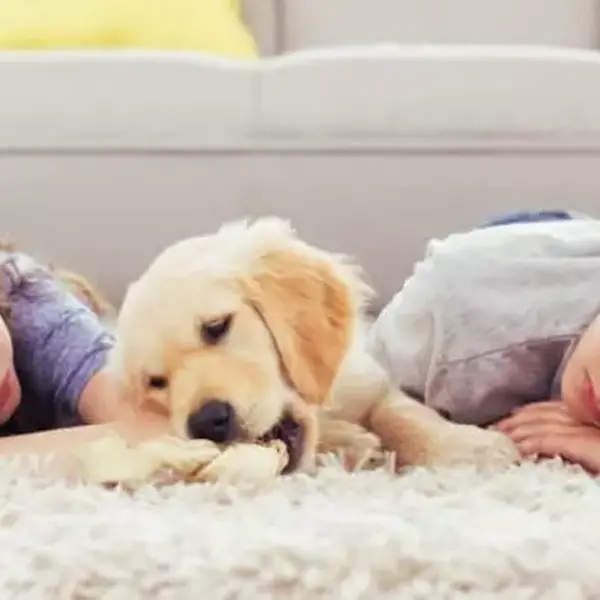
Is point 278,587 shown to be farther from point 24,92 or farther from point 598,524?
point 24,92

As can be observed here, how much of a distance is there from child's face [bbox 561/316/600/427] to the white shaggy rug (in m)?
0.16

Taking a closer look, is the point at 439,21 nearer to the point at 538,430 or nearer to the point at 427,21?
the point at 427,21

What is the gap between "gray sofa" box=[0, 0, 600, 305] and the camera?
1183 mm

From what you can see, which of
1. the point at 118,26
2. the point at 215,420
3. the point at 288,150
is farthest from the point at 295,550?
the point at 118,26

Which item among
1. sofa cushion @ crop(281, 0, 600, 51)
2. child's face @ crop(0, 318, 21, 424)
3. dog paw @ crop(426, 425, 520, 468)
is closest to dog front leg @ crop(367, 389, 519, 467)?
dog paw @ crop(426, 425, 520, 468)

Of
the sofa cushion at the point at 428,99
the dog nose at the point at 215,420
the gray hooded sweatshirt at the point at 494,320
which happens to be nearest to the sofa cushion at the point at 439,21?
the sofa cushion at the point at 428,99

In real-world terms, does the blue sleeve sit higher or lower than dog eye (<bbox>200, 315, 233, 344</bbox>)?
lower

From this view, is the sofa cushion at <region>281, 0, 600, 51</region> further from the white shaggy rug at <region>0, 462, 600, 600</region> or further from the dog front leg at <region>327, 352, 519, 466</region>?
the white shaggy rug at <region>0, 462, 600, 600</region>

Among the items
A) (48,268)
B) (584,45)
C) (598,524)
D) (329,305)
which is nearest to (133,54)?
(48,268)

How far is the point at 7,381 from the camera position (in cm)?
96

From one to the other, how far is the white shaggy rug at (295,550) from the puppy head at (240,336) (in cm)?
10

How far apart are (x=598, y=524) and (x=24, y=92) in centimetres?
72

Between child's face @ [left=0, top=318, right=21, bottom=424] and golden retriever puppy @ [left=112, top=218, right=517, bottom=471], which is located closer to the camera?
golden retriever puppy @ [left=112, top=218, right=517, bottom=471]

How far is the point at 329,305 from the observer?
890 millimetres
